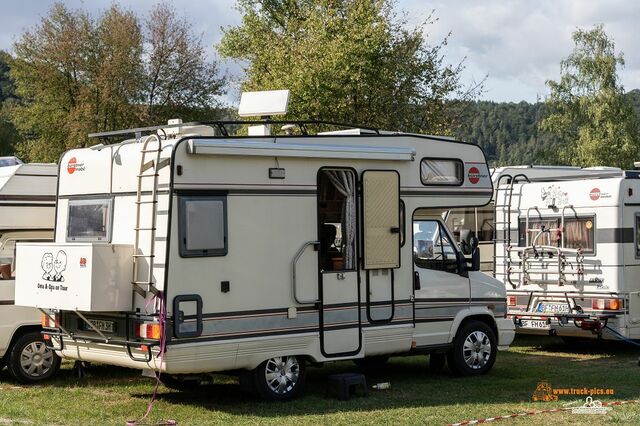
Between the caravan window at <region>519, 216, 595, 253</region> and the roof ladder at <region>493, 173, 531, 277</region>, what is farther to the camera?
the roof ladder at <region>493, 173, 531, 277</region>

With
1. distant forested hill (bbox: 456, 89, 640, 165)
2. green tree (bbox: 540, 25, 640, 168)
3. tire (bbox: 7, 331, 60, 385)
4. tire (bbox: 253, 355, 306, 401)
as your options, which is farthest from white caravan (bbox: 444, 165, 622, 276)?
distant forested hill (bbox: 456, 89, 640, 165)

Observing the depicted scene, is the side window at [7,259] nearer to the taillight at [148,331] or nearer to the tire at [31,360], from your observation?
the tire at [31,360]

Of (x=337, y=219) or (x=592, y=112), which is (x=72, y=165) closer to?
(x=337, y=219)

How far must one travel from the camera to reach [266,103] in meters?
11.6

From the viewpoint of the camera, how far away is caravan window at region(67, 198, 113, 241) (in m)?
10.3

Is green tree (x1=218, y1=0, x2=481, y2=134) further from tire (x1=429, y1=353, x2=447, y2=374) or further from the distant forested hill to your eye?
the distant forested hill

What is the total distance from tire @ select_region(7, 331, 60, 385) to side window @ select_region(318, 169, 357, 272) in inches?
150

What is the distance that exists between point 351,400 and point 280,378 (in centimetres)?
81

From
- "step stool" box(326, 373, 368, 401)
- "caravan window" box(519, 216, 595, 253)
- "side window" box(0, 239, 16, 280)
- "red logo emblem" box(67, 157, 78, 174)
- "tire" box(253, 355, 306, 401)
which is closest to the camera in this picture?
"tire" box(253, 355, 306, 401)

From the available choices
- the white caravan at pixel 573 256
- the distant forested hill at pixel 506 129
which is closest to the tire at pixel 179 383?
the white caravan at pixel 573 256

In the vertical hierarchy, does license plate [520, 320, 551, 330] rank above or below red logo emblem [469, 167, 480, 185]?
below

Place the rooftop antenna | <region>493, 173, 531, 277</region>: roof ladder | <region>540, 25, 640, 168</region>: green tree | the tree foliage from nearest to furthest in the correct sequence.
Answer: the rooftop antenna
<region>493, 173, 531, 277</region>: roof ladder
the tree foliage
<region>540, 25, 640, 168</region>: green tree

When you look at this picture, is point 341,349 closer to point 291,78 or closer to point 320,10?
point 291,78

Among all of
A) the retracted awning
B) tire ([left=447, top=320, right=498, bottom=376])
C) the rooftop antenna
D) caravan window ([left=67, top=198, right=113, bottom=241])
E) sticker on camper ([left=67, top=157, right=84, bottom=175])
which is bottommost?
tire ([left=447, top=320, right=498, bottom=376])
